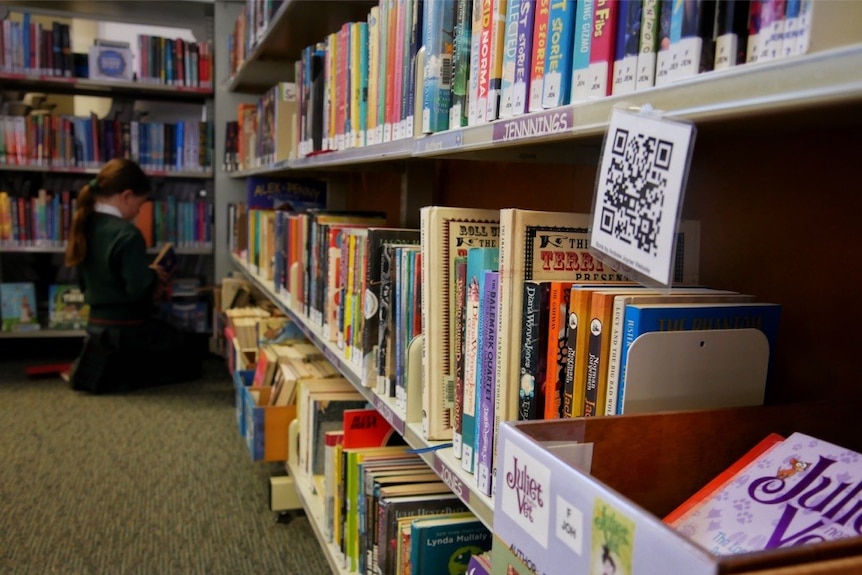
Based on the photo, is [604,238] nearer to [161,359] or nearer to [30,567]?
[30,567]

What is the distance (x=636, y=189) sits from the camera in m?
0.58

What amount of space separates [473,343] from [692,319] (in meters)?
0.32

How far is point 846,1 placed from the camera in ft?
1.63

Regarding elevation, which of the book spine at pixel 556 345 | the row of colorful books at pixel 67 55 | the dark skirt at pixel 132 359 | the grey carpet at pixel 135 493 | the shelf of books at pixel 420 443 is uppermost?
the row of colorful books at pixel 67 55

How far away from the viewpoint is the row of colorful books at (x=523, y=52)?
58cm

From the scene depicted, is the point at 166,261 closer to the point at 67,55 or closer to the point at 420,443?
the point at 67,55

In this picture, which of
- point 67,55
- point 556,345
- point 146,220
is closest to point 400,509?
point 556,345

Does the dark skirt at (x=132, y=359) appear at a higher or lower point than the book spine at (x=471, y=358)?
lower

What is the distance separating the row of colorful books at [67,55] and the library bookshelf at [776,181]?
3.59m

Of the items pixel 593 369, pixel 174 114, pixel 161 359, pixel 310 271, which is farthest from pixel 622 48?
pixel 174 114

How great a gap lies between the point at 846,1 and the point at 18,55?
4.71 m

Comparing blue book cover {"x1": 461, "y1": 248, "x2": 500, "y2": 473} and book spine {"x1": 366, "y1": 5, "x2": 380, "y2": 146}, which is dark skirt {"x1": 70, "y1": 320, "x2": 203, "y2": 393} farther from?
blue book cover {"x1": 461, "y1": 248, "x2": 500, "y2": 473}

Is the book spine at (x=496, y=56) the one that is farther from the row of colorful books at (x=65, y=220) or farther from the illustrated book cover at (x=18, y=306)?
the illustrated book cover at (x=18, y=306)

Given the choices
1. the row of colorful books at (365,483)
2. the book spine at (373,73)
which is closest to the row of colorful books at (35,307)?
the row of colorful books at (365,483)
